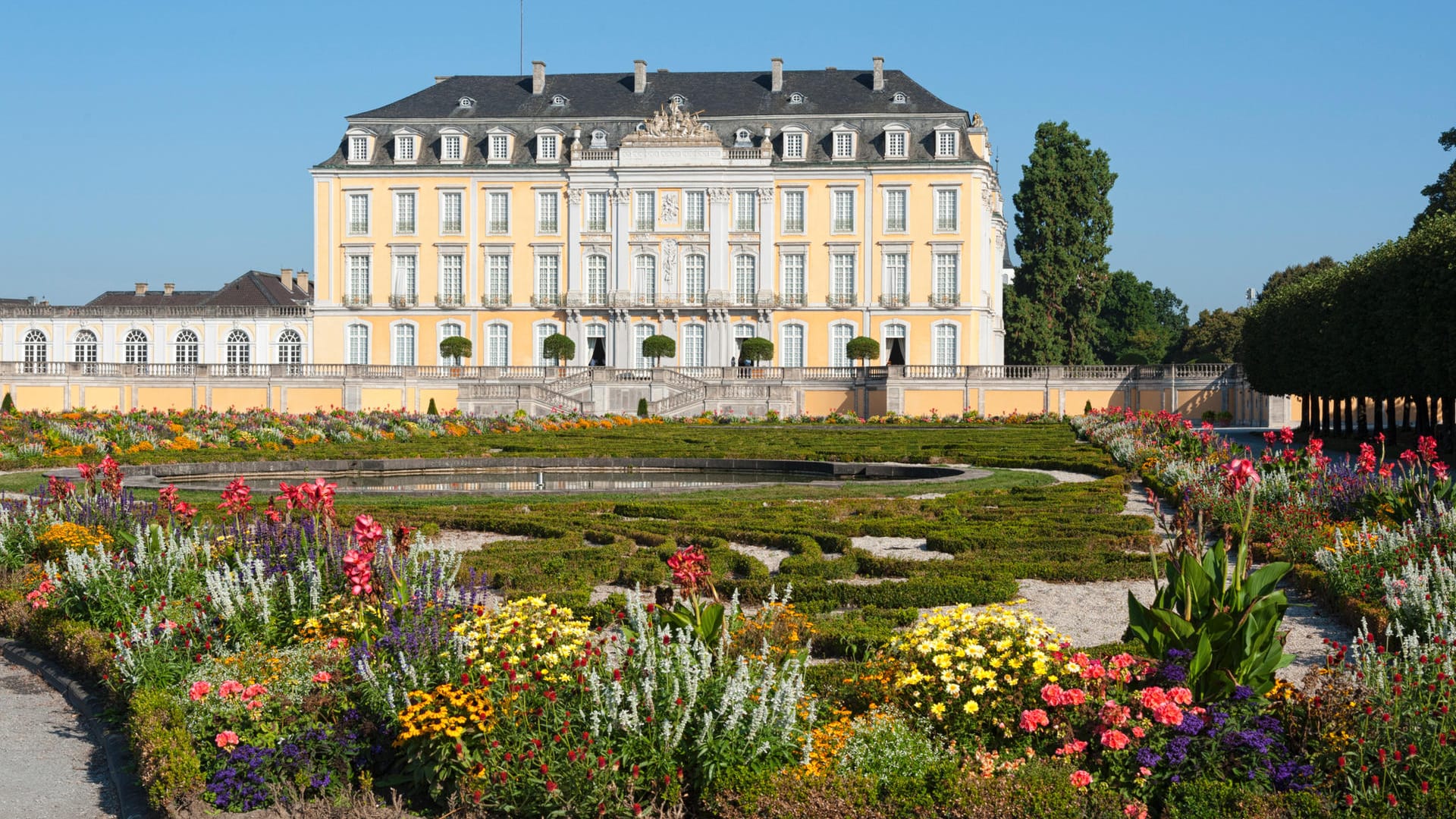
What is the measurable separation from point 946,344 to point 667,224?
11.3m

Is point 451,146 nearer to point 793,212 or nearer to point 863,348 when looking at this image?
point 793,212

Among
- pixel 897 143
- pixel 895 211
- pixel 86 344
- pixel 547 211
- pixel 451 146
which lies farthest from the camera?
pixel 86 344

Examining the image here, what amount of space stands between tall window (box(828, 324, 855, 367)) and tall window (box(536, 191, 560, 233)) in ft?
36.9

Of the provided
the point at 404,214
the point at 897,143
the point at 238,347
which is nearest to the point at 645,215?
the point at 404,214

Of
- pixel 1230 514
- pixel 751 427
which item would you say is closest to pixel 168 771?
pixel 1230 514

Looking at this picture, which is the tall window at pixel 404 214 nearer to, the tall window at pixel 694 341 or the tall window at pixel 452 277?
the tall window at pixel 452 277

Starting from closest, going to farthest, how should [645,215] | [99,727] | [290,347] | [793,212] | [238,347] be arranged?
[99,727] → [793,212] → [645,215] → [290,347] → [238,347]

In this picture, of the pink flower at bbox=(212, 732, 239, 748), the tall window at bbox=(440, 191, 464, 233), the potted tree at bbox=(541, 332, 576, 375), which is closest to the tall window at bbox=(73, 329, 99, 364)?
the tall window at bbox=(440, 191, 464, 233)

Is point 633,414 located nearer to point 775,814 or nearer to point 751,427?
point 751,427

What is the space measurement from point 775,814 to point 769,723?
46 centimetres

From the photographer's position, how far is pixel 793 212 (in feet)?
168

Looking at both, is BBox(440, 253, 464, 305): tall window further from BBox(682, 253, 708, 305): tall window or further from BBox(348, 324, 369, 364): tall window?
BBox(682, 253, 708, 305): tall window

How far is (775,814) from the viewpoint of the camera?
16.4ft

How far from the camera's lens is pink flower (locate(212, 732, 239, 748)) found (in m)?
5.53
